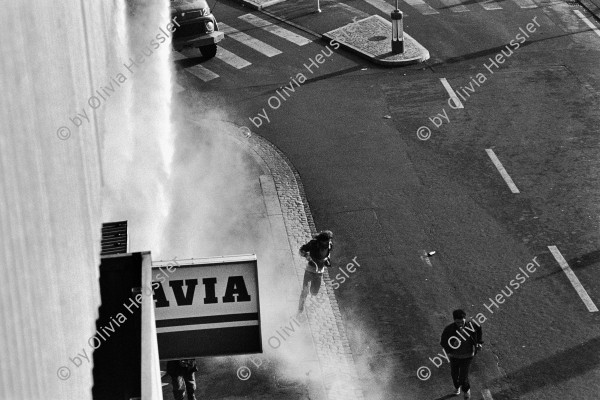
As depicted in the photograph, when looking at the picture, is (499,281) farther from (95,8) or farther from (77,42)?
(77,42)

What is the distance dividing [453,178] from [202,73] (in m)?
8.25

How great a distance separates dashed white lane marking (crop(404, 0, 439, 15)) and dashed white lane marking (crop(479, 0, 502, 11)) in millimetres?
1388

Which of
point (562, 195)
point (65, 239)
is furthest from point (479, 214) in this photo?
point (65, 239)

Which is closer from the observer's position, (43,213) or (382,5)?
(43,213)

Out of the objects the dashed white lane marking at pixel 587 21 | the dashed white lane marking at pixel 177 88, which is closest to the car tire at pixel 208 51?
the dashed white lane marking at pixel 177 88

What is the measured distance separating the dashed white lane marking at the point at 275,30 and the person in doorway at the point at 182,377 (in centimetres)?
1475

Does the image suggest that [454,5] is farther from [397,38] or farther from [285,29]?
[285,29]

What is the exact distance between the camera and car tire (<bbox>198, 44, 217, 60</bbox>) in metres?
26.9

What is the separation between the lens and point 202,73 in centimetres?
2617

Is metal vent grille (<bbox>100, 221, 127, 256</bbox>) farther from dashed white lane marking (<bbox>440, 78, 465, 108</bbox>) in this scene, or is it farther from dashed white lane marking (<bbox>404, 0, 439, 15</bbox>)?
dashed white lane marking (<bbox>404, 0, 439, 15</bbox>)

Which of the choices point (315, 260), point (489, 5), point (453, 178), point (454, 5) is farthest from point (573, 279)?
point (454, 5)

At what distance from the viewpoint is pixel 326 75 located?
25594mm

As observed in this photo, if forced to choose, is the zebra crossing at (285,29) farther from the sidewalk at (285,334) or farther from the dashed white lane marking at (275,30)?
the sidewalk at (285,334)

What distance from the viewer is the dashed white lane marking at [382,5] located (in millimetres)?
29250
